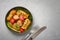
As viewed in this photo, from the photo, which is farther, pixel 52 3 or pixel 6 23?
pixel 52 3

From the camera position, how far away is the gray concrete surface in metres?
1.40

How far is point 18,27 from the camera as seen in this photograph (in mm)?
1365


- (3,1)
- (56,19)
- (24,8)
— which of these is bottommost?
(56,19)

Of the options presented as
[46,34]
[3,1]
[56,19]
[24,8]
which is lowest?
[46,34]

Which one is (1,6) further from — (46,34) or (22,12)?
(46,34)

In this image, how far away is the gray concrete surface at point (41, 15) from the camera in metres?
1.40

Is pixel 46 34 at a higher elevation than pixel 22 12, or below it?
below

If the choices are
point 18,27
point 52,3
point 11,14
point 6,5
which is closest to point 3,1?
point 6,5

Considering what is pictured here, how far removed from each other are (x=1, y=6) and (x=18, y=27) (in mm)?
271

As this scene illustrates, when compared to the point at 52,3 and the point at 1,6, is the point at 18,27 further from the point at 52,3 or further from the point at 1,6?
the point at 52,3

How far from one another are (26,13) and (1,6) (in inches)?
10.1

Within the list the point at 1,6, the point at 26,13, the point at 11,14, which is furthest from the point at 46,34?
the point at 1,6

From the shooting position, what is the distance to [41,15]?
145 cm

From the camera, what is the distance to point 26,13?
1.40 meters
